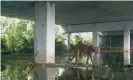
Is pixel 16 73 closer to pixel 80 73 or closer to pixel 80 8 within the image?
pixel 80 73

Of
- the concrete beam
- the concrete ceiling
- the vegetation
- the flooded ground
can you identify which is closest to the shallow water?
the flooded ground

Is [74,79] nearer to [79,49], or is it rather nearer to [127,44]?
[79,49]

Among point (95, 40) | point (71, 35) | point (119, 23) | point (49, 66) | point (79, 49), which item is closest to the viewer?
point (49, 66)

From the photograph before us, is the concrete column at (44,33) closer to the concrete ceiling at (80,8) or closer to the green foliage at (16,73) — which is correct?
the concrete ceiling at (80,8)

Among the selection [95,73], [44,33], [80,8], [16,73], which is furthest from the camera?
[80,8]

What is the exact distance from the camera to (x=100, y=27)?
1226 inches

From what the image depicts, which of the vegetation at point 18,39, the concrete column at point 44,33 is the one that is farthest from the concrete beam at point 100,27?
the concrete column at point 44,33

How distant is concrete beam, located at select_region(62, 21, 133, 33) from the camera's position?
2881 centimetres

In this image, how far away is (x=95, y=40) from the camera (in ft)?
111

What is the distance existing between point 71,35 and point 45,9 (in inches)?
890

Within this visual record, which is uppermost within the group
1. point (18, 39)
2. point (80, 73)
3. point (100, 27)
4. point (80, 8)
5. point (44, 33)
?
point (80, 8)

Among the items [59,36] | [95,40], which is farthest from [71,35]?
[95,40]

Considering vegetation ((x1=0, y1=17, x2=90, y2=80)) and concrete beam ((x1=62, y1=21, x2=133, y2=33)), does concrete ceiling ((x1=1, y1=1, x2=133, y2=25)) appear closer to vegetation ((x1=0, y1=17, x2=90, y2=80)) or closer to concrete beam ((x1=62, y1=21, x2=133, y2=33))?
concrete beam ((x1=62, y1=21, x2=133, y2=33))

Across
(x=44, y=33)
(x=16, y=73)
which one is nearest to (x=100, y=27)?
(x=44, y=33)
